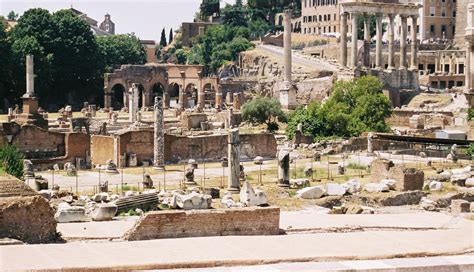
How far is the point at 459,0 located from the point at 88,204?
79.3 meters

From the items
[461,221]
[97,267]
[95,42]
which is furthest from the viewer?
[95,42]

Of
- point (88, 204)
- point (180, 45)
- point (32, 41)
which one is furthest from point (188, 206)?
point (180, 45)

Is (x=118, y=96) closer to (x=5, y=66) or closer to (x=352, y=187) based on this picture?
(x=5, y=66)

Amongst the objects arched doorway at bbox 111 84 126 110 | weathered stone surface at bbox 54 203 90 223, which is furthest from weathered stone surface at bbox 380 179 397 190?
arched doorway at bbox 111 84 126 110

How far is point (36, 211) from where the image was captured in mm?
23734

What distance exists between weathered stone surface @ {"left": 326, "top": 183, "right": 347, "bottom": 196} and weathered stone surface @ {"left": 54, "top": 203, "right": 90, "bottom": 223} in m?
10.2

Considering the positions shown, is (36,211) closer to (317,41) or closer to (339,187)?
(339,187)

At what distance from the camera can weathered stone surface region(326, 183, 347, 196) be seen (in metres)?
35.2

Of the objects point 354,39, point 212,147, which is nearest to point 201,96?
point 354,39

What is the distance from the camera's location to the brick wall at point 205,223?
24.5m

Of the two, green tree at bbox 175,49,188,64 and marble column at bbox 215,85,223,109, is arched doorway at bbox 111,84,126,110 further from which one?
green tree at bbox 175,49,188,64

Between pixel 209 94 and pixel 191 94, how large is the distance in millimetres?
4595

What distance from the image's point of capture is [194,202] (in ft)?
100

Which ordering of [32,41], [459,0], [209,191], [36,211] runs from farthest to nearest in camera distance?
[459,0]
[32,41]
[209,191]
[36,211]
